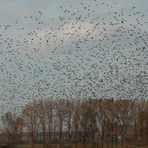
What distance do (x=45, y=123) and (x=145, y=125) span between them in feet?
82.2

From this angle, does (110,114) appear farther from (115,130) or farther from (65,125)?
(65,125)

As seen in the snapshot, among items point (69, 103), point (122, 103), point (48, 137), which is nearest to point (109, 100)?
point (122, 103)

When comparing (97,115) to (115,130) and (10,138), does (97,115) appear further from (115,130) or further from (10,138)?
(10,138)

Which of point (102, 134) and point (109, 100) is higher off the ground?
point (109, 100)

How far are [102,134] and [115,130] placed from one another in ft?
12.2

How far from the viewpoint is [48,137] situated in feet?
438

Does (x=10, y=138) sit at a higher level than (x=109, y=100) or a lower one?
lower

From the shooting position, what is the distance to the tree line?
119m

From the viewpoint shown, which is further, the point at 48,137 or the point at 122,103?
the point at 48,137

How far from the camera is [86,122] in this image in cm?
11812

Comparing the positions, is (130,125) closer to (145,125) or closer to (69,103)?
(145,125)

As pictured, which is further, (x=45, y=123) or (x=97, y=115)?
(x=45, y=123)

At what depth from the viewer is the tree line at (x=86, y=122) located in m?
119

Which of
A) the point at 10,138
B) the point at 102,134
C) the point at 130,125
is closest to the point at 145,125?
the point at 130,125
